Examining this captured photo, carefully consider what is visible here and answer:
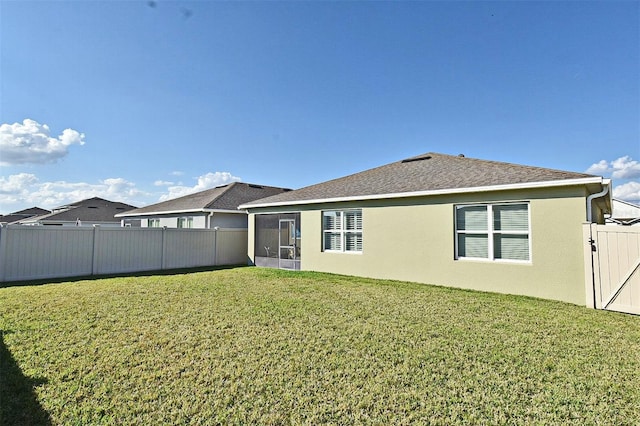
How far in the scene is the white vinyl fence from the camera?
1024cm

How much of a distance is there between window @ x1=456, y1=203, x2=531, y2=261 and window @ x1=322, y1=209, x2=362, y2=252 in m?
3.61

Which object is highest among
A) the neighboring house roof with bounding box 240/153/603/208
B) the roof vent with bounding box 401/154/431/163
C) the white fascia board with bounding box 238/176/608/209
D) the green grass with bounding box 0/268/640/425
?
the roof vent with bounding box 401/154/431/163

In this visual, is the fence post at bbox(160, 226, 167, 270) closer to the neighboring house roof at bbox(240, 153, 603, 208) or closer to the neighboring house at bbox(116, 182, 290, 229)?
the neighboring house at bbox(116, 182, 290, 229)

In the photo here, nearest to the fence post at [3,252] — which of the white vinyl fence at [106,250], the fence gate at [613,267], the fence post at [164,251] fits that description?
the white vinyl fence at [106,250]

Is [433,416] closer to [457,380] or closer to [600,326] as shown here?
[457,380]

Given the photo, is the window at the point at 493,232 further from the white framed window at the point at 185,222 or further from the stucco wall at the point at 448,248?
the white framed window at the point at 185,222

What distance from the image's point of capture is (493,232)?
28.1ft

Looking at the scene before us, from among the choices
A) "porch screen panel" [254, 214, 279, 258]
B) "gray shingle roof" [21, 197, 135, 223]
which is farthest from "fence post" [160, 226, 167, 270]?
"gray shingle roof" [21, 197, 135, 223]

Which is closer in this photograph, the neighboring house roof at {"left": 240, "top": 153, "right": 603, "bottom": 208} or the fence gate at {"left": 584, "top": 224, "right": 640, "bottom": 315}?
the fence gate at {"left": 584, "top": 224, "right": 640, "bottom": 315}

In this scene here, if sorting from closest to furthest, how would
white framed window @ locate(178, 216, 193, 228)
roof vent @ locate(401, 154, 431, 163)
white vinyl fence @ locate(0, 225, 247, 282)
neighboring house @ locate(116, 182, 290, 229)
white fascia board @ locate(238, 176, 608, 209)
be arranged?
white fascia board @ locate(238, 176, 608, 209)
white vinyl fence @ locate(0, 225, 247, 282)
roof vent @ locate(401, 154, 431, 163)
neighboring house @ locate(116, 182, 290, 229)
white framed window @ locate(178, 216, 193, 228)

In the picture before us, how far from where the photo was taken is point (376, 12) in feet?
36.1

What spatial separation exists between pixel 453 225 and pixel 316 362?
6.82 metres

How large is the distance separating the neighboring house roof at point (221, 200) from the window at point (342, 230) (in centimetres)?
632

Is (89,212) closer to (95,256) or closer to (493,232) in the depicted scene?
(95,256)
